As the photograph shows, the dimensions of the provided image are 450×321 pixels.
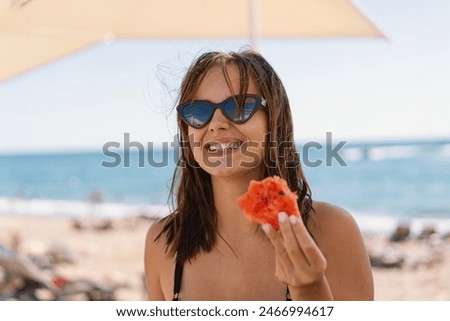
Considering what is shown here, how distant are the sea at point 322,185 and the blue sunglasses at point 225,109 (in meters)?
18.1

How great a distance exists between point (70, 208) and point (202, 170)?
26.9m

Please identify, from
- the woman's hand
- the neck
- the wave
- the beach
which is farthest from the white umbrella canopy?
the wave

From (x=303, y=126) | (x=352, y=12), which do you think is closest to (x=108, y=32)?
(x=352, y=12)

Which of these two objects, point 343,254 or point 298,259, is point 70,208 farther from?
point 298,259

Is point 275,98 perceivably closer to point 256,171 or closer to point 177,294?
point 256,171

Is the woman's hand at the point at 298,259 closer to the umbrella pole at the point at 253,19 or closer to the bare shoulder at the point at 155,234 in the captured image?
the bare shoulder at the point at 155,234

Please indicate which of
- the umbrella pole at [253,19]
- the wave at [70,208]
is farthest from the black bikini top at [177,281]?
the wave at [70,208]

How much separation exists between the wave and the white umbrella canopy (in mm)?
20509

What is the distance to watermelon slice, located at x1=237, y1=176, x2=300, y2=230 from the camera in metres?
1.75

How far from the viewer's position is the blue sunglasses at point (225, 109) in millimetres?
1987

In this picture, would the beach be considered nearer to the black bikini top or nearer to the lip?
the black bikini top

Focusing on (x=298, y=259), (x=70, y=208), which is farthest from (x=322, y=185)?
(x=298, y=259)

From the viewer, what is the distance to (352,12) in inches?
169
